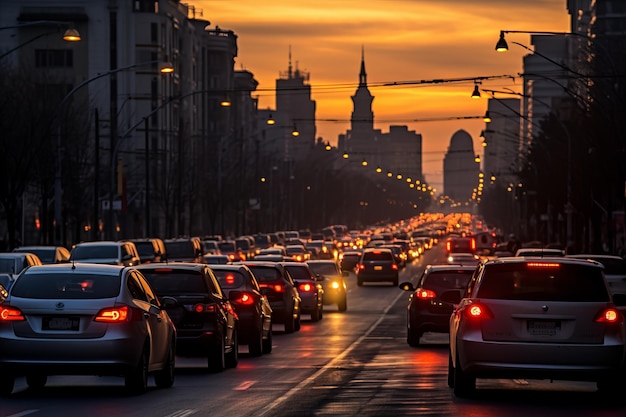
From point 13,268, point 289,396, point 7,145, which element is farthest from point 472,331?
point 7,145

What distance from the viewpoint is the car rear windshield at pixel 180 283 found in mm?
23953

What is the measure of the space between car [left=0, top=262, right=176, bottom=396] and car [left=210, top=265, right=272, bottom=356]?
839cm

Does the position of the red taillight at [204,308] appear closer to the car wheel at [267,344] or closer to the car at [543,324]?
the car wheel at [267,344]

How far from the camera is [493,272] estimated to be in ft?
59.6

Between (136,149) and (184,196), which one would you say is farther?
(136,149)

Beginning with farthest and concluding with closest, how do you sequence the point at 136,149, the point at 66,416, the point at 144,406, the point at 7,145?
the point at 136,149 < the point at 7,145 < the point at 144,406 < the point at 66,416

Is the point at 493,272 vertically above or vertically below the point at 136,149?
below

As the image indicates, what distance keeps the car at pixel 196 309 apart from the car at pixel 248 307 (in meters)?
3.08

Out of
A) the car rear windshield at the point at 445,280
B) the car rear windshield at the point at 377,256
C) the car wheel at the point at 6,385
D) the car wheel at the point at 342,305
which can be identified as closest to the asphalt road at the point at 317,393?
the car wheel at the point at 6,385

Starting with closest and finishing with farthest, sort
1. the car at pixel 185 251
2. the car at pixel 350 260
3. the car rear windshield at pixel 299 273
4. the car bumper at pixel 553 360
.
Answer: the car bumper at pixel 553 360
the car rear windshield at pixel 299 273
the car at pixel 185 251
the car at pixel 350 260

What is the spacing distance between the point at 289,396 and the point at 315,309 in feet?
77.3

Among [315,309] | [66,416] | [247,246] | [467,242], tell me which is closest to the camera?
[66,416]

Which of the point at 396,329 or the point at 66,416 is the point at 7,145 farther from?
the point at 66,416

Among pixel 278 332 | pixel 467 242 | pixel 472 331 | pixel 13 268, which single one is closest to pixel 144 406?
pixel 472 331
